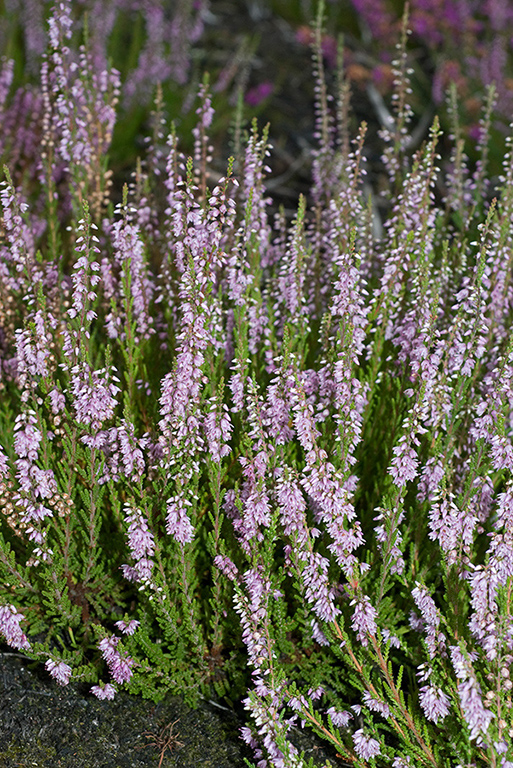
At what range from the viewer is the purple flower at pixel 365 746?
8.24 ft

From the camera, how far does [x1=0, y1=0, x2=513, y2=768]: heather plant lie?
2.45 metres

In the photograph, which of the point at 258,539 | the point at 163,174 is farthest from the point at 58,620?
the point at 163,174

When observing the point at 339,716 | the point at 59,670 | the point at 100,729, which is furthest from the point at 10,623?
the point at 339,716

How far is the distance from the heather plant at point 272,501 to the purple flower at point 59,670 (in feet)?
0.07

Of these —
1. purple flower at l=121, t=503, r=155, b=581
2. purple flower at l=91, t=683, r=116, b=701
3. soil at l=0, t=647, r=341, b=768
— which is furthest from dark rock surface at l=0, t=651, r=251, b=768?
purple flower at l=121, t=503, r=155, b=581

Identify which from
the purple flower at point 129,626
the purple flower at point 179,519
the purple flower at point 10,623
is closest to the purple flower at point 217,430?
the purple flower at point 179,519

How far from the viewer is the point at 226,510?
2.80 metres

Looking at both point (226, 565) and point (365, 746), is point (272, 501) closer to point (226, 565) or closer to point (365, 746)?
point (226, 565)

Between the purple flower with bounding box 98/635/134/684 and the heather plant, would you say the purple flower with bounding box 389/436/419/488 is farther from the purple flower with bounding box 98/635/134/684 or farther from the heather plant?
the purple flower with bounding box 98/635/134/684

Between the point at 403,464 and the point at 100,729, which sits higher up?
the point at 403,464

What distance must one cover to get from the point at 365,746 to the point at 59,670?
3.50 feet

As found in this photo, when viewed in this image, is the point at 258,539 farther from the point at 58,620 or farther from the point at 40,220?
the point at 40,220

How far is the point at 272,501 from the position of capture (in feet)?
8.74

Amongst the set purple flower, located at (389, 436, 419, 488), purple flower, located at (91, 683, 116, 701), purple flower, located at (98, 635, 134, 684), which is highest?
purple flower, located at (389, 436, 419, 488)
